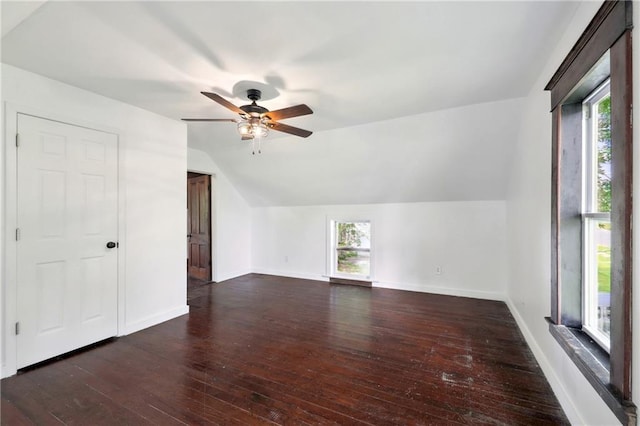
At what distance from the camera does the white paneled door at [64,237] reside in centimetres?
225

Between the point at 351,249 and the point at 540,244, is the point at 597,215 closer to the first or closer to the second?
the point at 540,244

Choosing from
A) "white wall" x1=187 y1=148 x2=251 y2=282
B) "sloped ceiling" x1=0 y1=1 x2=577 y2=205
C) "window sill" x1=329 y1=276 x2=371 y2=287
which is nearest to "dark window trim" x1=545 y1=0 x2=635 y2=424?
"sloped ceiling" x1=0 y1=1 x2=577 y2=205

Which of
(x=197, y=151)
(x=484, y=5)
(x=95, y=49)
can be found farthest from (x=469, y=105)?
(x=197, y=151)

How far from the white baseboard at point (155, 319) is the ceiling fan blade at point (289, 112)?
2.62 m

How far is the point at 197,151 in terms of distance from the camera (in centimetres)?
456

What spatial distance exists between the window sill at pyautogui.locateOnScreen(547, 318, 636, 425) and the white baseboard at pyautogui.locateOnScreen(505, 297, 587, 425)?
1.02ft

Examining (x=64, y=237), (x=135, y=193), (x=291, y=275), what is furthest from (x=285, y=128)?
(x=291, y=275)

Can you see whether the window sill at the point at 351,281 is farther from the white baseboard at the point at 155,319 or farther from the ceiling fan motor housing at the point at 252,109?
the ceiling fan motor housing at the point at 252,109

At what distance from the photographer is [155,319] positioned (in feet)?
10.3

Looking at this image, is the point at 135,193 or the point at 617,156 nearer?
the point at 617,156

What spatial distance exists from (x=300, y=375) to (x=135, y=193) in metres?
2.51

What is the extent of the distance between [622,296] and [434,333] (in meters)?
2.00

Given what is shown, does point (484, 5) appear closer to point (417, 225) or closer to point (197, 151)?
point (417, 225)

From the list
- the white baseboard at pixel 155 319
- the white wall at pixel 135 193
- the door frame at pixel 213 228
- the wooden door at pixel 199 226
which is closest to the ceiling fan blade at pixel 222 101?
the white wall at pixel 135 193
